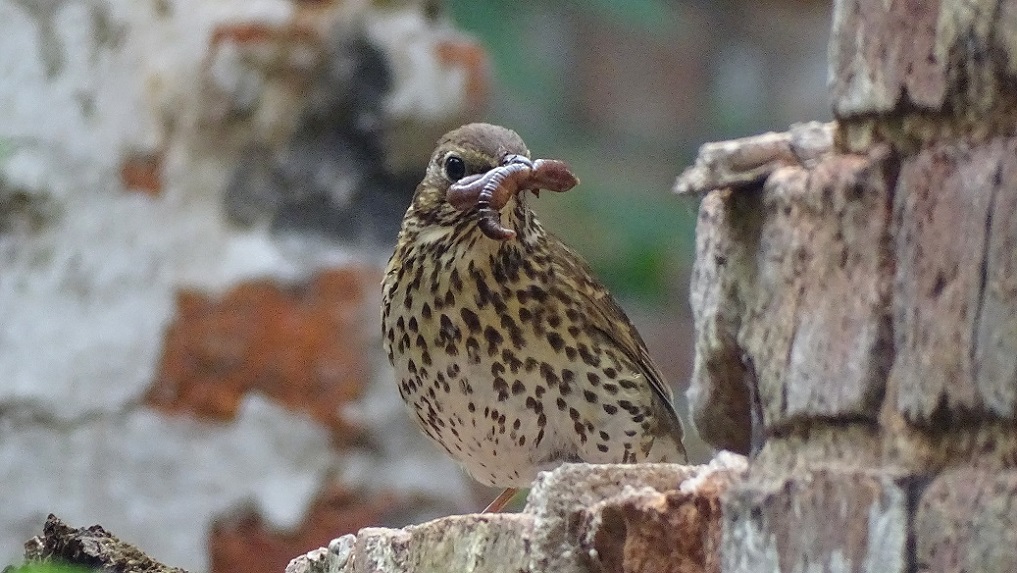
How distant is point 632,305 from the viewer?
5379mm

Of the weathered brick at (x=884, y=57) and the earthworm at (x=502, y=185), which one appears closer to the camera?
the weathered brick at (x=884, y=57)

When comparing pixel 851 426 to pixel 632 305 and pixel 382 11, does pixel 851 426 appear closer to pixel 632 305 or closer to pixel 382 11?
pixel 382 11

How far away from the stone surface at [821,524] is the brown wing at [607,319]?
1223mm

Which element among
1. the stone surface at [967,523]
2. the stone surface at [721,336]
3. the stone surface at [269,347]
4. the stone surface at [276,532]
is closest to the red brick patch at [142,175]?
the stone surface at [269,347]

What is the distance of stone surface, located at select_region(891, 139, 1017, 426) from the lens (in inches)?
47.1

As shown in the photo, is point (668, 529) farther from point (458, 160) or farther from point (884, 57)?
point (458, 160)

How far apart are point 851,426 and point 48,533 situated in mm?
893

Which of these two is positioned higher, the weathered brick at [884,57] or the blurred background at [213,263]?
the blurred background at [213,263]

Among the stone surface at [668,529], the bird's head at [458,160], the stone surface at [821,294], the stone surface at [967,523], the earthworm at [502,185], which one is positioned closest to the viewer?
the stone surface at [967,523]

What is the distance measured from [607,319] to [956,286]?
1385 millimetres

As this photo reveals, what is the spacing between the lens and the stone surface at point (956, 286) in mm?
1195

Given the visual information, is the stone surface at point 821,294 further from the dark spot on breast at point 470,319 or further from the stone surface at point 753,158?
the dark spot on breast at point 470,319

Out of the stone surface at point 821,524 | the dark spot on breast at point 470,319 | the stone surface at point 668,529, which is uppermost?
the dark spot on breast at point 470,319

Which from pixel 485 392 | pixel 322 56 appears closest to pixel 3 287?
pixel 322 56
